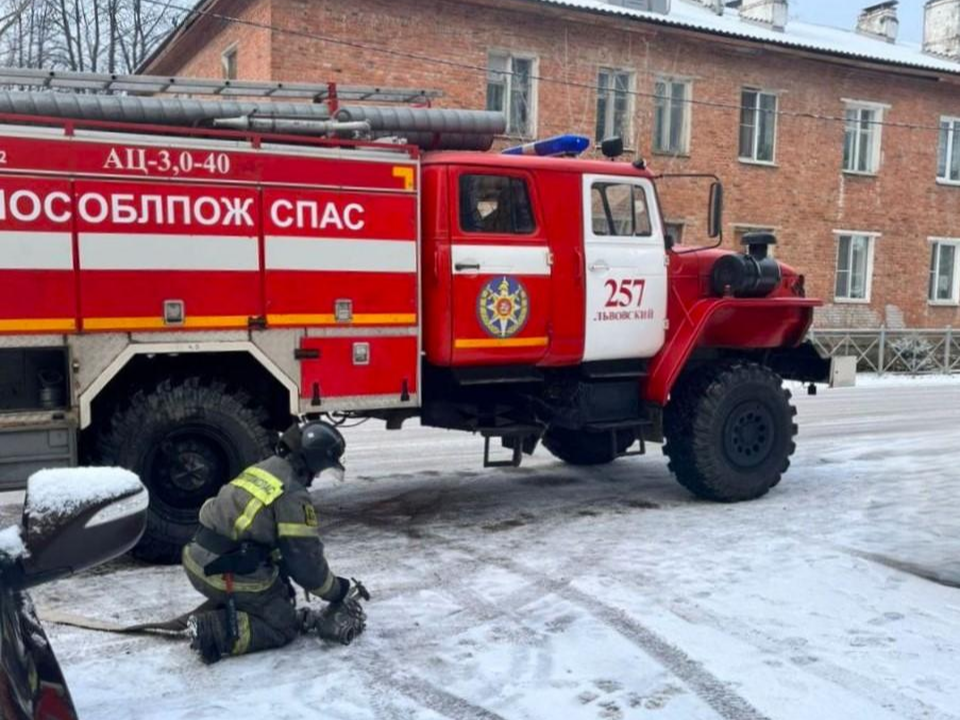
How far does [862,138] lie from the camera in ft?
79.3

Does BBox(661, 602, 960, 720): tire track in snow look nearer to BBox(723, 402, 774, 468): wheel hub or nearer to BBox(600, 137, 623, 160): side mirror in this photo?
BBox(723, 402, 774, 468): wheel hub

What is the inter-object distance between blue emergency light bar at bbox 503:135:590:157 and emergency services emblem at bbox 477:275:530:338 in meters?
1.06

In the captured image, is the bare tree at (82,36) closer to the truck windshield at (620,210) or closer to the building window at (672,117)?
the building window at (672,117)

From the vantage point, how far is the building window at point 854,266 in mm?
23969

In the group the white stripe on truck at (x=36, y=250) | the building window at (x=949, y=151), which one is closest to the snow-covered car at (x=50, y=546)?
the white stripe on truck at (x=36, y=250)

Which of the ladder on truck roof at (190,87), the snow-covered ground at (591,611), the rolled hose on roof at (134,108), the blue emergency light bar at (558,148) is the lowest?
the snow-covered ground at (591,611)

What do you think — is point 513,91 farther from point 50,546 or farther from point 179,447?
point 50,546

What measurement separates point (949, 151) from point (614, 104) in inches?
428

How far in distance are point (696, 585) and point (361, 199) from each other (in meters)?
3.17

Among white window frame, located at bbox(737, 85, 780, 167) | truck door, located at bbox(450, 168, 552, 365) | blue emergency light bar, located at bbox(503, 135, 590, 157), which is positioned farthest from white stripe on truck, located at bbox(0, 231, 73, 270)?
white window frame, located at bbox(737, 85, 780, 167)

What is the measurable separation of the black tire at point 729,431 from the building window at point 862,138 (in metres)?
18.1

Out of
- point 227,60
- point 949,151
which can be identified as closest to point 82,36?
point 227,60

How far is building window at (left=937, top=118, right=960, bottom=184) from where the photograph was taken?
1001 inches

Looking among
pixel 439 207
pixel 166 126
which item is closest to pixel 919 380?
pixel 439 207
